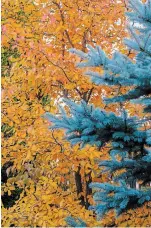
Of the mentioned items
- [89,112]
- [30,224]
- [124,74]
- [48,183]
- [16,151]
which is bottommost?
[30,224]

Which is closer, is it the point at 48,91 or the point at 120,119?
the point at 120,119

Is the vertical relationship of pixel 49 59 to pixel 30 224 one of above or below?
above

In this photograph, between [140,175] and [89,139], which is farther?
[140,175]

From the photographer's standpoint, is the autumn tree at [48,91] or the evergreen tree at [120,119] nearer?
the evergreen tree at [120,119]

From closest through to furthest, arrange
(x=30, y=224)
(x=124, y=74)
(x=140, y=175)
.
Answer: (x=124, y=74)
(x=140, y=175)
(x=30, y=224)

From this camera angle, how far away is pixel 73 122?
2.73 m

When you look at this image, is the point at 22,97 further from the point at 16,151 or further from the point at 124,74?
the point at 124,74

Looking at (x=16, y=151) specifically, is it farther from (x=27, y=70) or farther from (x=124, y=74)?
(x=124, y=74)

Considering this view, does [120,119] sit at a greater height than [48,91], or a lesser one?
lesser

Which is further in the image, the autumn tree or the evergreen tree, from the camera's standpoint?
the autumn tree

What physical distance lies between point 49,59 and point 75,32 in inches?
28.3

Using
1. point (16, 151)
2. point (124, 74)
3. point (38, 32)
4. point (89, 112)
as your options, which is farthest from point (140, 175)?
point (38, 32)

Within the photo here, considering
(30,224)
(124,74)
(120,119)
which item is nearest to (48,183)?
(30,224)

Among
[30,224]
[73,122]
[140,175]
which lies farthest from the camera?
[30,224]
